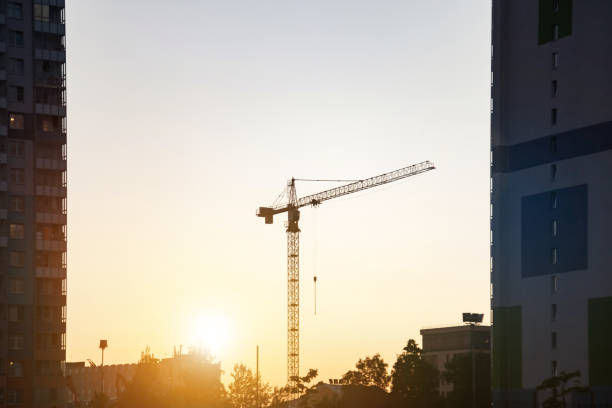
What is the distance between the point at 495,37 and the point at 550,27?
9.42m

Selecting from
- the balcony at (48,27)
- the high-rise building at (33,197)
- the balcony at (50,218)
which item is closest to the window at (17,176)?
the high-rise building at (33,197)

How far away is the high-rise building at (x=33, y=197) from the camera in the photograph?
615 ft

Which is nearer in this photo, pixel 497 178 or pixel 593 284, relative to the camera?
pixel 593 284

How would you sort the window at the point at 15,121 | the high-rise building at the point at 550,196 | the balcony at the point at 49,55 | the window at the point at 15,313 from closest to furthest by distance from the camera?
the high-rise building at the point at 550,196, the window at the point at 15,313, the window at the point at 15,121, the balcony at the point at 49,55

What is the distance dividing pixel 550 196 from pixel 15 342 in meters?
74.5

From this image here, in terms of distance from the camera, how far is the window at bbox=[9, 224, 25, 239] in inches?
7461

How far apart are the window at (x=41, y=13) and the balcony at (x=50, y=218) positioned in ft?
86.2

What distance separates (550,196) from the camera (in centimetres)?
15550

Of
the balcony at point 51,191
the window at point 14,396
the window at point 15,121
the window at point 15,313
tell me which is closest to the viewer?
the window at point 14,396

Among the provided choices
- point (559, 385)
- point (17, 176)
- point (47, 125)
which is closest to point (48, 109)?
point (47, 125)

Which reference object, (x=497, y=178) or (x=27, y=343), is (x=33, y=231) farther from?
(x=497, y=178)

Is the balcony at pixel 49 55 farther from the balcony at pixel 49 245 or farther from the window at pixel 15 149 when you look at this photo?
the balcony at pixel 49 245

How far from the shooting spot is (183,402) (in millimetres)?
142125

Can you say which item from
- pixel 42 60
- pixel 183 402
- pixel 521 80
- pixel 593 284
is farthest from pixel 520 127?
pixel 42 60
